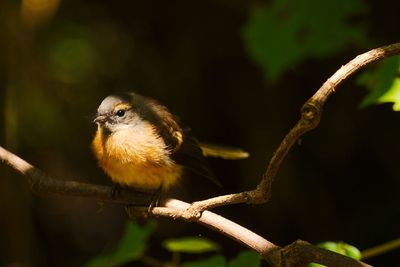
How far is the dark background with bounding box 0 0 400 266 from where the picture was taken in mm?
4723

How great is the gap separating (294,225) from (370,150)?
0.83 metres

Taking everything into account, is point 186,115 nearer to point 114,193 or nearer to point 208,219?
point 114,193

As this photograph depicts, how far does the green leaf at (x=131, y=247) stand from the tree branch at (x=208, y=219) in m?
0.16

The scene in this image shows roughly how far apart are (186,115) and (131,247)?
7.88 feet

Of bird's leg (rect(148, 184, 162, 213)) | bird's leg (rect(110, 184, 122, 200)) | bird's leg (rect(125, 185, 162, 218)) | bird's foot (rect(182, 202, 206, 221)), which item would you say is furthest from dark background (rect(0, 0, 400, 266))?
bird's foot (rect(182, 202, 206, 221))

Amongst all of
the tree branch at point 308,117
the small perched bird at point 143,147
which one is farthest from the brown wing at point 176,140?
the tree branch at point 308,117

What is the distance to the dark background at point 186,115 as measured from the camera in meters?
4.72

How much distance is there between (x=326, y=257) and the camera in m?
1.91

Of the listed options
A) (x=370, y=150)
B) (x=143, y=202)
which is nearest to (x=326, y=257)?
(x=143, y=202)

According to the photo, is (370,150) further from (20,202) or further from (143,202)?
(20,202)

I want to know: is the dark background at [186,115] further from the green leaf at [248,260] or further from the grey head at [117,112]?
the green leaf at [248,260]

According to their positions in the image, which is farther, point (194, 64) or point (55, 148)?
point (55, 148)

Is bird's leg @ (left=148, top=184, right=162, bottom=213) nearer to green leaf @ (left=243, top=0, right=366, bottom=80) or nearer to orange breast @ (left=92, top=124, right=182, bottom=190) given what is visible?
orange breast @ (left=92, top=124, right=182, bottom=190)

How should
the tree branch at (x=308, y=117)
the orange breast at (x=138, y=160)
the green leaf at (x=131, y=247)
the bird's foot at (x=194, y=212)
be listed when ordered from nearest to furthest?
the tree branch at (x=308, y=117) < the bird's foot at (x=194, y=212) < the green leaf at (x=131, y=247) < the orange breast at (x=138, y=160)
